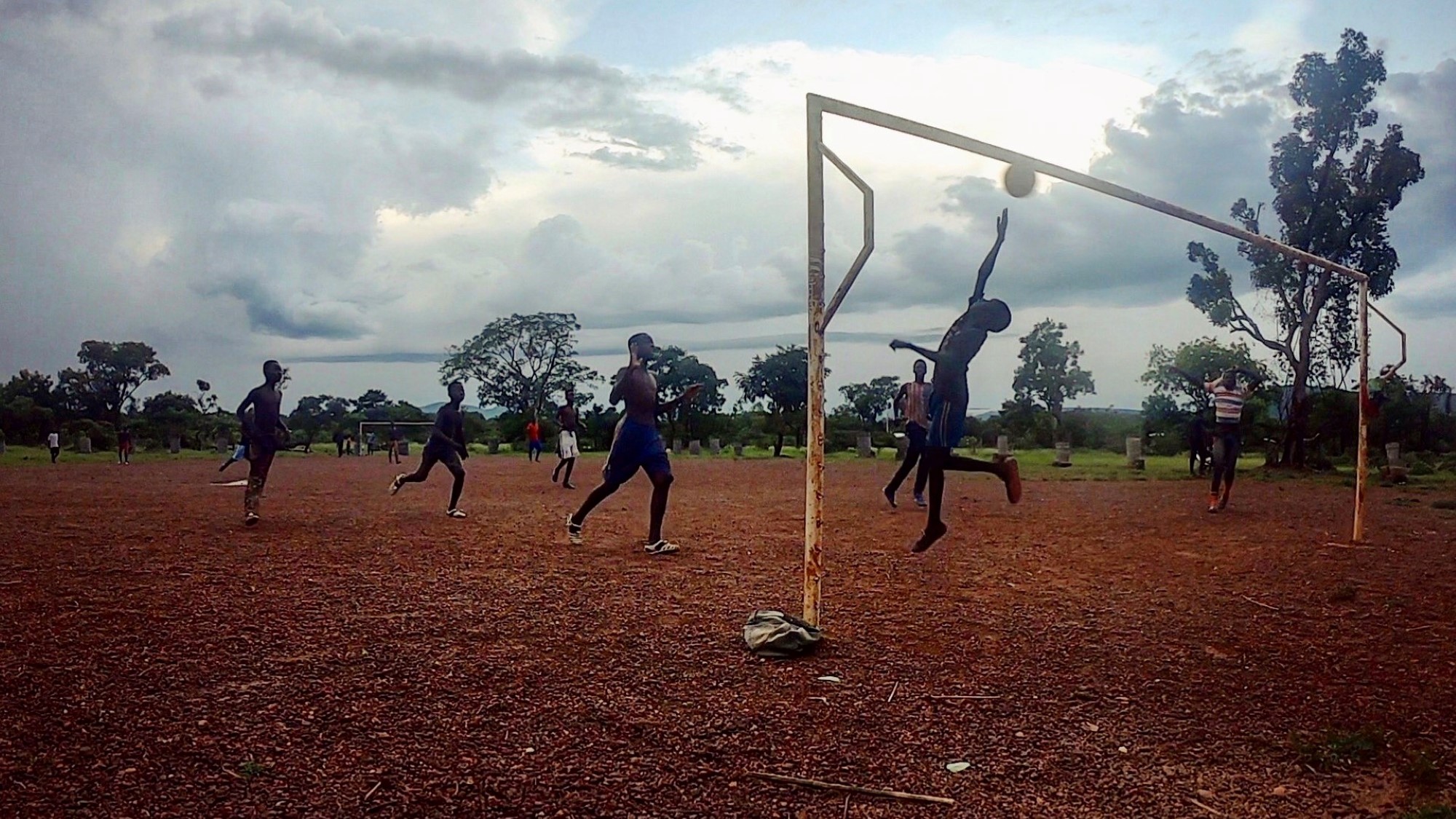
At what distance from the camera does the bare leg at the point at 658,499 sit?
9.95 meters

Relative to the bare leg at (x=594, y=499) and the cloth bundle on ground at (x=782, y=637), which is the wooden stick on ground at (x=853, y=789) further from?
the bare leg at (x=594, y=499)

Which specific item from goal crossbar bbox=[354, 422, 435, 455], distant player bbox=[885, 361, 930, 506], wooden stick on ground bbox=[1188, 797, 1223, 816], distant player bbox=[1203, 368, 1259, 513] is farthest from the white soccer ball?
goal crossbar bbox=[354, 422, 435, 455]

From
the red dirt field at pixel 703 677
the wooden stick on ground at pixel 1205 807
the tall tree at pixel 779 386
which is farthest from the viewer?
the tall tree at pixel 779 386

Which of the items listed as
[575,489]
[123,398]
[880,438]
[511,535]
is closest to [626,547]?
[511,535]

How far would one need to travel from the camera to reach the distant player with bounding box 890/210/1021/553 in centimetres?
625

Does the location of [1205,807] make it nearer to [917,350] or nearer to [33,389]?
[917,350]

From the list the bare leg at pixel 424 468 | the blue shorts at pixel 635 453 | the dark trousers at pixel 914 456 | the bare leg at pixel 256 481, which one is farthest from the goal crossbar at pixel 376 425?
the blue shorts at pixel 635 453

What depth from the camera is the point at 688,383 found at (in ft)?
139

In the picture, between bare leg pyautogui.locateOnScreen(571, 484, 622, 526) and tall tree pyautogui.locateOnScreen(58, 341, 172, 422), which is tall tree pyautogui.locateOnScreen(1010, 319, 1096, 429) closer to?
bare leg pyautogui.locateOnScreen(571, 484, 622, 526)

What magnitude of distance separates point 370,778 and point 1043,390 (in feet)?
34.9

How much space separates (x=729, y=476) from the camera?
27.1m

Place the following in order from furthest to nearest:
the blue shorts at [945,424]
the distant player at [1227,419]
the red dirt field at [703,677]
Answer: the distant player at [1227,419] → the blue shorts at [945,424] → the red dirt field at [703,677]

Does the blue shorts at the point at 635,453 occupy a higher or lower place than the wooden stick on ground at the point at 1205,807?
higher

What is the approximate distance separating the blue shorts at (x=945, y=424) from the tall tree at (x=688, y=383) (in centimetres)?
3471
